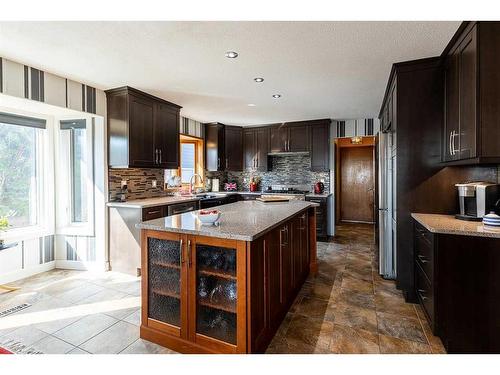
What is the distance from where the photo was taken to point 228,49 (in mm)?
2459

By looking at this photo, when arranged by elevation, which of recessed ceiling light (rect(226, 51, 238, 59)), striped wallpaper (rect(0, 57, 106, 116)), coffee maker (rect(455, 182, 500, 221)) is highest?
recessed ceiling light (rect(226, 51, 238, 59))

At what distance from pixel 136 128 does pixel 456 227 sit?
3.67m

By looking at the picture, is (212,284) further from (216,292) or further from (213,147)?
(213,147)

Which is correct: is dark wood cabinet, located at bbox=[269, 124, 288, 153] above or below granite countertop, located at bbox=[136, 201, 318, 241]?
above

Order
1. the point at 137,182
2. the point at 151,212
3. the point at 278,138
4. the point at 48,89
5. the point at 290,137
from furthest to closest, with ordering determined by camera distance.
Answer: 1. the point at 278,138
2. the point at 290,137
3. the point at 137,182
4. the point at 151,212
5. the point at 48,89

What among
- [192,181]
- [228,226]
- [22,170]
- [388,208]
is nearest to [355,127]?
[388,208]

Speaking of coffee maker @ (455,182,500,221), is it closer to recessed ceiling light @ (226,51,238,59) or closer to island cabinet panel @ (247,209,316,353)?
island cabinet panel @ (247,209,316,353)

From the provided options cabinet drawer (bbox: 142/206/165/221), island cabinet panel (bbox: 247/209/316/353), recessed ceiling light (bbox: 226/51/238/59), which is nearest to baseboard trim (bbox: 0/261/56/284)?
cabinet drawer (bbox: 142/206/165/221)

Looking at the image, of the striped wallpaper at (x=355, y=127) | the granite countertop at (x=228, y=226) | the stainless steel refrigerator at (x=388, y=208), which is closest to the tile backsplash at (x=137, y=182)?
the granite countertop at (x=228, y=226)

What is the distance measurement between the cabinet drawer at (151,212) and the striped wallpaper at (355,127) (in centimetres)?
386

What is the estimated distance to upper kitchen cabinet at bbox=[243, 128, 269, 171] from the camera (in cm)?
609

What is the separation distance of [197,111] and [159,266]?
346cm

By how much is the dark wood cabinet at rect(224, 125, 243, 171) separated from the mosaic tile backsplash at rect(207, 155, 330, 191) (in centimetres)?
41
